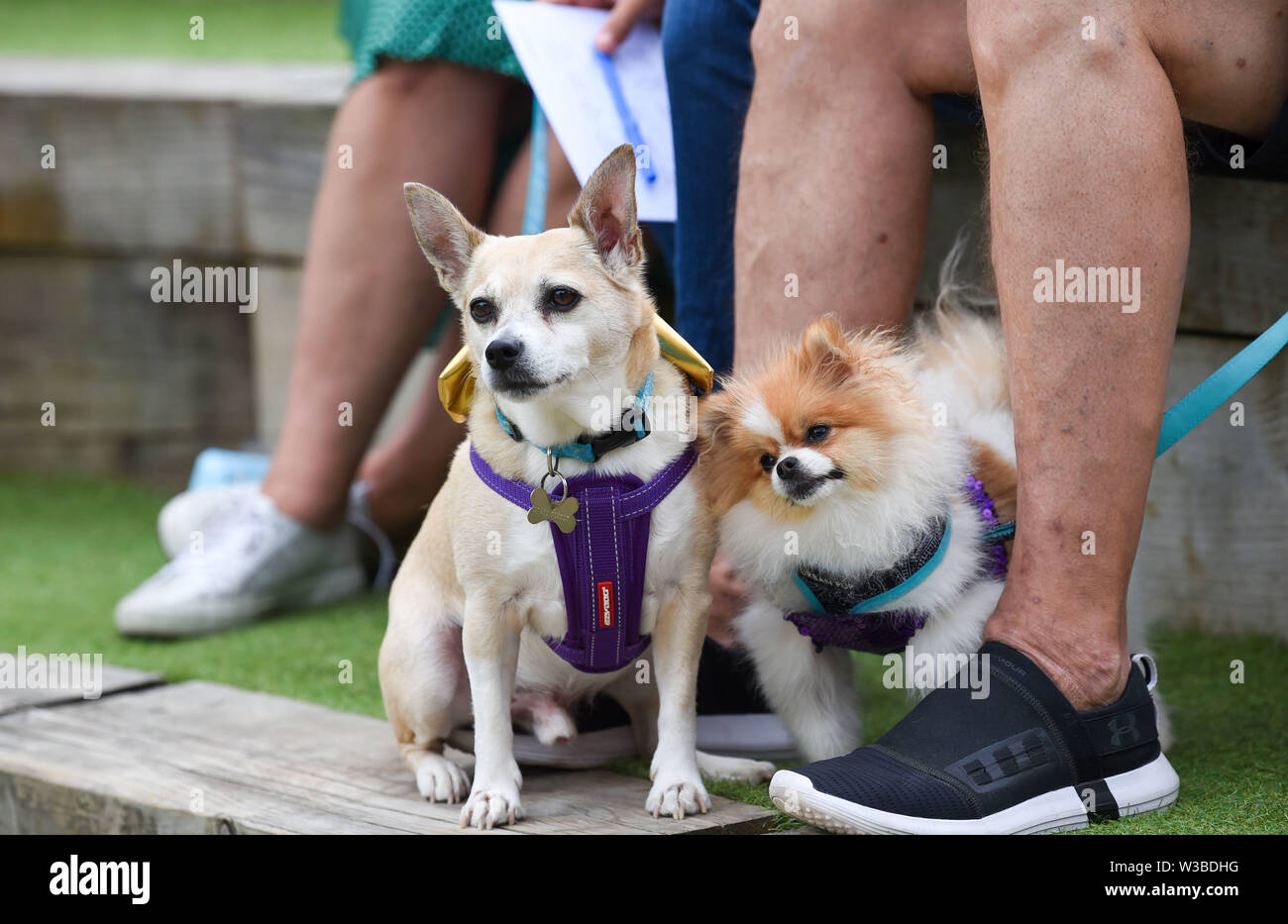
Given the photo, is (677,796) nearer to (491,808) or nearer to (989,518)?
(491,808)

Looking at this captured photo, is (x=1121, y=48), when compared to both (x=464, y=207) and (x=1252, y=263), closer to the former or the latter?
(x=1252, y=263)

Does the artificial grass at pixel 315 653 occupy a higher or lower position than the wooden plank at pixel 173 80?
lower

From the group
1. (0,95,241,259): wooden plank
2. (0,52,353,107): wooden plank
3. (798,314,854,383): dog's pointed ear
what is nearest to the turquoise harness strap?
(798,314,854,383): dog's pointed ear

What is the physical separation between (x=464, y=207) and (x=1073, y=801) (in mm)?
1643

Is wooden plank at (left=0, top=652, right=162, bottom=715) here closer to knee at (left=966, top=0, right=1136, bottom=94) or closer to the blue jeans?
the blue jeans

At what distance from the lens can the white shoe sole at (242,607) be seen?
2.44m

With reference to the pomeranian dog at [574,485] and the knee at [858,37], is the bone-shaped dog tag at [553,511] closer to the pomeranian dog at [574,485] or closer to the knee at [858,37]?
the pomeranian dog at [574,485]

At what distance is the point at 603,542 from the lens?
148 cm

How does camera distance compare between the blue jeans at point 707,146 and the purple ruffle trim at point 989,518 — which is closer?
the purple ruffle trim at point 989,518

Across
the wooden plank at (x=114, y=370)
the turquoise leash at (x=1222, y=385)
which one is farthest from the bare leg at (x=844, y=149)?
the wooden plank at (x=114, y=370)

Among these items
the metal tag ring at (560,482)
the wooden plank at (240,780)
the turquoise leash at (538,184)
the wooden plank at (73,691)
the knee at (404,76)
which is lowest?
the wooden plank at (240,780)

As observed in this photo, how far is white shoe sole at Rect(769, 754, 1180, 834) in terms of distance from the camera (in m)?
1.34

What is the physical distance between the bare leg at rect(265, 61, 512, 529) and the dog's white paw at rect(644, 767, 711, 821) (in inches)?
50.2

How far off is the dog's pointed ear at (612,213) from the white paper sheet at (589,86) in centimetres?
35
